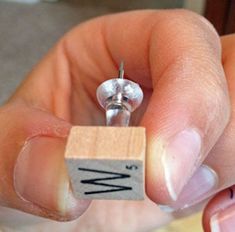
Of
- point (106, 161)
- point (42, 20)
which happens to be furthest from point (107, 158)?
point (42, 20)

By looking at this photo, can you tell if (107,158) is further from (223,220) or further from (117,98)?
(223,220)

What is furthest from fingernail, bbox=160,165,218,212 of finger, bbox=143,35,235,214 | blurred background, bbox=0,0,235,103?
blurred background, bbox=0,0,235,103

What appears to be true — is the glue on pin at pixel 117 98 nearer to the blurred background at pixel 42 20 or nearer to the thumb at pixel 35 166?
the thumb at pixel 35 166

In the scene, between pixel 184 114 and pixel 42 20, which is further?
pixel 42 20

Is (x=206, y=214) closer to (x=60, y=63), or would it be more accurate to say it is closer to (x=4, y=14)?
(x=60, y=63)

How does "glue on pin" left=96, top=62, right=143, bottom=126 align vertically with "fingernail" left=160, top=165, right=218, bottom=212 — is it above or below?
above

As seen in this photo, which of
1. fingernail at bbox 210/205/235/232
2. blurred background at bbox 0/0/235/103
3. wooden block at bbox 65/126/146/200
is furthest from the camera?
blurred background at bbox 0/0/235/103

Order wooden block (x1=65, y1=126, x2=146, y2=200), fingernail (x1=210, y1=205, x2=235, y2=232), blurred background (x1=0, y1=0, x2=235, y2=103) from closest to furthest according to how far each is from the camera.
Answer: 1. wooden block (x1=65, y1=126, x2=146, y2=200)
2. fingernail (x1=210, y1=205, x2=235, y2=232)
3. blurred background (x1=0, y1=0, x2=235, y2=103)

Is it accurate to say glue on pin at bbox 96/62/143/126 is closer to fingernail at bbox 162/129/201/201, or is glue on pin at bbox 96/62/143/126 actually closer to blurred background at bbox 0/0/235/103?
fingernail at bbox 162/129/201/201
